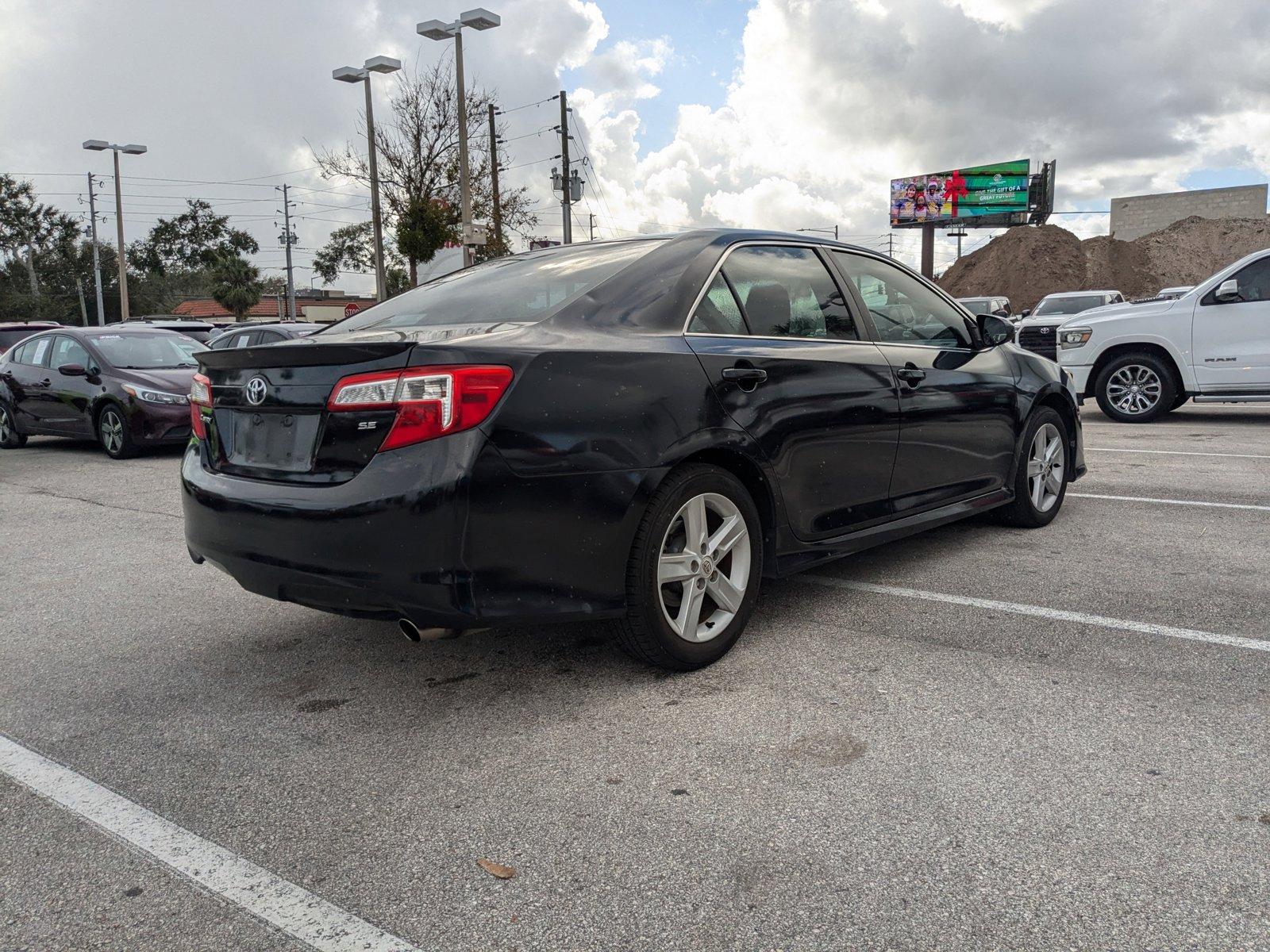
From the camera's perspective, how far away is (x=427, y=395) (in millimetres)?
2955

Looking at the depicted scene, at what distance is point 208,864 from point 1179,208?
80.7 meters

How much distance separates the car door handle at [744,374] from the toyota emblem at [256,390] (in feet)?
5.13

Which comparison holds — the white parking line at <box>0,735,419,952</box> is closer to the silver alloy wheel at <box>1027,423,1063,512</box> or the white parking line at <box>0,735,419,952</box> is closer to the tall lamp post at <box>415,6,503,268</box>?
the silver alloy wheel at <box>1027,423,1063,512</box>

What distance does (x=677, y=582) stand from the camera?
11.7 feet

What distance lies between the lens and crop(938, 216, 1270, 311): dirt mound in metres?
63.1

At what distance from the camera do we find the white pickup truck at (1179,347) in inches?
411

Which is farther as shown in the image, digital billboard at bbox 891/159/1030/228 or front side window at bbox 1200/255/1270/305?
digital billboard at bbox 891/159/1030/228

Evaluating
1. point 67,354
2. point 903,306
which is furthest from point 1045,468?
point 67,354

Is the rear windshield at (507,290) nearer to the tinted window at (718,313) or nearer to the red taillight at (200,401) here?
the tinted window at (718,313)

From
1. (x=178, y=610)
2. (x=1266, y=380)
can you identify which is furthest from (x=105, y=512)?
(x=1266, y=380)

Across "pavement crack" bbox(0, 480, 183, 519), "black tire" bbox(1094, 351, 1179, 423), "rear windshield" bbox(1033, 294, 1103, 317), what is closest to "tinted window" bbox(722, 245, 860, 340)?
"pavement crack" bbox(0, 480, 183, 519)

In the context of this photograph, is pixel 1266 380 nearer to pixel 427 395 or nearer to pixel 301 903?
pixel 427 395

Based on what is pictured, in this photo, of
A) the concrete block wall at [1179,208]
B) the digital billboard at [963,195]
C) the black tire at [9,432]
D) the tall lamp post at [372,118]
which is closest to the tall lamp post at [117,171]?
the tall lamp post at [372,118]

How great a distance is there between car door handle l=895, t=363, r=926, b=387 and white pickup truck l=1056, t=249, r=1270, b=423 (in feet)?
24.4
